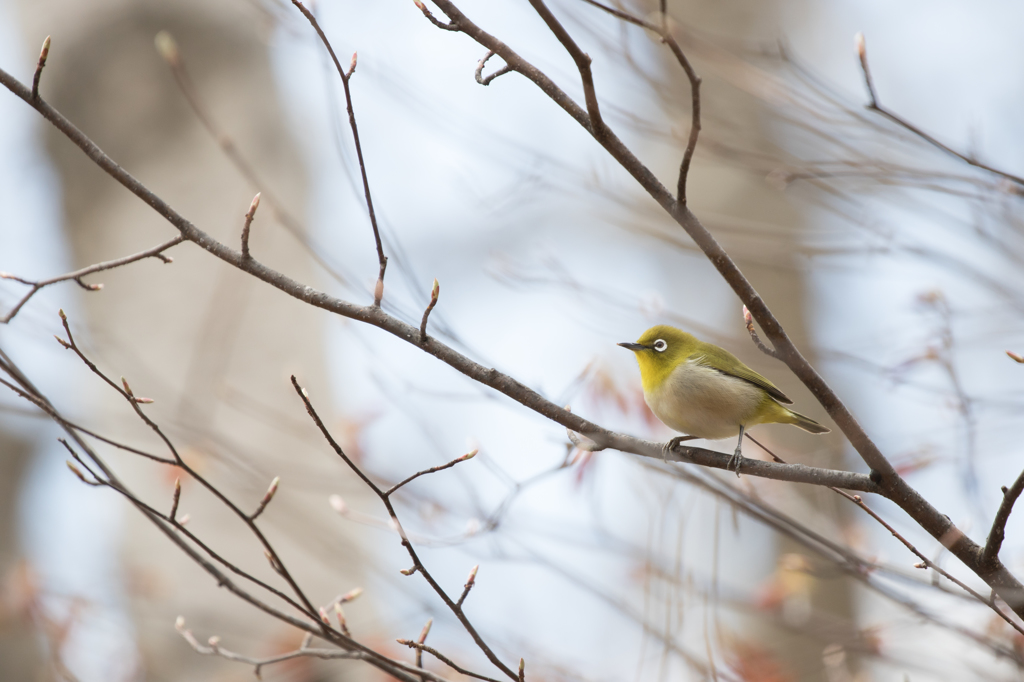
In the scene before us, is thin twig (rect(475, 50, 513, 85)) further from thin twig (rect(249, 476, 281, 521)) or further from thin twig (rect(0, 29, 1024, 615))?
thin twig (rect(249, 476, 281, 521))

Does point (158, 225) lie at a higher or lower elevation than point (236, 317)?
higher

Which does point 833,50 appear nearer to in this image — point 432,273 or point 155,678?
point 432,273

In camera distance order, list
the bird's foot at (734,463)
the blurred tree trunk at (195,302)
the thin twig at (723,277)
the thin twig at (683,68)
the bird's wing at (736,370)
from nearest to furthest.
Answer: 1. the thin twig at (683,68)
2. the thin twig at (723,277)
3. the bird's foot at (734,463)
4. the bird's wing at (736,370)
5. the blurred tree trunk at (195,302)

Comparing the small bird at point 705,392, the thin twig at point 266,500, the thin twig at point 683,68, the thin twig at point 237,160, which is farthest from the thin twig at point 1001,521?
the thin twig at point 237,160

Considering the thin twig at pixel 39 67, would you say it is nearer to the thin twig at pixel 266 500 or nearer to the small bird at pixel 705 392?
the thin twig at pixel 266 500

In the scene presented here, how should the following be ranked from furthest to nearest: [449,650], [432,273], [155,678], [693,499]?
1. [432,273]
2. [155,678]
3. [449,650]
4. [693,499]

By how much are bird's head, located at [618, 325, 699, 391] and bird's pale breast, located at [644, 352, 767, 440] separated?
0.35ft

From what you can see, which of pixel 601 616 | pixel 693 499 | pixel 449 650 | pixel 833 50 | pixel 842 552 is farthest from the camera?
pixel 601 616

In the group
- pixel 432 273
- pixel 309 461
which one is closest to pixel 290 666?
pixel 309 461

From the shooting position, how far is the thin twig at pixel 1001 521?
3.57ft

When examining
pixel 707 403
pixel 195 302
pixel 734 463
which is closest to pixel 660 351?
pixel 707 403

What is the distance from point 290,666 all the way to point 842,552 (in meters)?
2.41

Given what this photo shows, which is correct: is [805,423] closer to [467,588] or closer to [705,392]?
[705,392]

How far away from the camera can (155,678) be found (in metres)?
3.36
